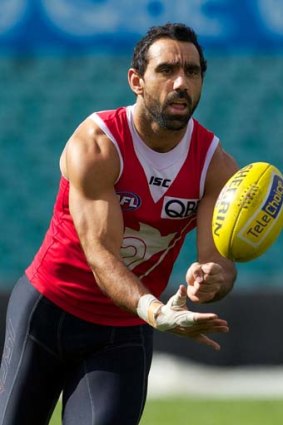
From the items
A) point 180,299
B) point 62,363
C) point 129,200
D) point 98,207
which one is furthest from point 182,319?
point 62,363

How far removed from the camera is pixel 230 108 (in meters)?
12.3

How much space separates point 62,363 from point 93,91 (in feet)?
21.6

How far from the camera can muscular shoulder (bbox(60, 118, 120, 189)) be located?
18.8 ft

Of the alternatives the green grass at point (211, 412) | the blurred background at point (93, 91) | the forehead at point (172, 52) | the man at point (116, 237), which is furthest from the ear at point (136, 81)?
the blurred background at point (93, 91)

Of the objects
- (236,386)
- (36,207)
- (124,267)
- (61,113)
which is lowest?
(236,386)

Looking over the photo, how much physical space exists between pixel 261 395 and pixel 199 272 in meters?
5.48

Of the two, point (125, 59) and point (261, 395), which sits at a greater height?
point (125, 59)

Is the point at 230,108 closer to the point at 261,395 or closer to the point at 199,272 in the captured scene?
the point at 261,395

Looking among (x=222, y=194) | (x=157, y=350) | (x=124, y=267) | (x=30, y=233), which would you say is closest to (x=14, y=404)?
(x=124, y=267)

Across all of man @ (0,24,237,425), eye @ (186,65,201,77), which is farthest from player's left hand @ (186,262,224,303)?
eye @ (186,65,201,77)

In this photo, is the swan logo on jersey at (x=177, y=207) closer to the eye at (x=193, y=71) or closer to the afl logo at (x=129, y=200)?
the afl logo at (x=129, y=200)

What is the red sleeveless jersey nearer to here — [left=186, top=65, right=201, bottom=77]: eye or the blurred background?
[left=186, top=65, right=201, bottom=77]: eye

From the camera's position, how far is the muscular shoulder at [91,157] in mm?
5719

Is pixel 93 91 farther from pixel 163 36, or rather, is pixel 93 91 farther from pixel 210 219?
pixel 210 219
